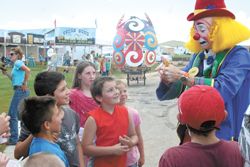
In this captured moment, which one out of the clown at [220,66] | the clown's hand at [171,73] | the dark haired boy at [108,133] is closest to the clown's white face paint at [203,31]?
the clown at [220,66]

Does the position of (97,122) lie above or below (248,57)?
below

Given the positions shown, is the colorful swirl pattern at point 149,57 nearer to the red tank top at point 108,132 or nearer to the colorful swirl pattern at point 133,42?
the colorful swirl pattern at point 133,42

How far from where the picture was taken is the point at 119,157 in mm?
2938

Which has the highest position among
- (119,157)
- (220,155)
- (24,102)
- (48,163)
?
(24,102)

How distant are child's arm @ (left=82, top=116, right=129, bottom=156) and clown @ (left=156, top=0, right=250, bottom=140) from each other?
0.57 metres

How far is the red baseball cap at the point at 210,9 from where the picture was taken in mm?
2684

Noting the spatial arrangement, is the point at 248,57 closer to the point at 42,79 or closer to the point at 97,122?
the point at 97,122

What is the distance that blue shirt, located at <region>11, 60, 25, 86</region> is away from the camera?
20.2 feet

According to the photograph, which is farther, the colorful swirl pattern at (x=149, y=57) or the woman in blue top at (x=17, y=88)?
the colorful swirl pattern at (x=149, y=57)

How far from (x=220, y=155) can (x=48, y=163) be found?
3.22ft

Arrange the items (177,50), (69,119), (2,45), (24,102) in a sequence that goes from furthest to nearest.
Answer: (177,50) → (2,45) → (69,119) → (24,102)

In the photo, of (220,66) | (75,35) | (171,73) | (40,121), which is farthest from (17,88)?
(75,35)

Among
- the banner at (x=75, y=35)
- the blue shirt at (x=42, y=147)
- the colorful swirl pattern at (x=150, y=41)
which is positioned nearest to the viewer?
the blue shirt at (x=42, y=147)

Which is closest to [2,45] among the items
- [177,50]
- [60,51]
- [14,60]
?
[60,51]
